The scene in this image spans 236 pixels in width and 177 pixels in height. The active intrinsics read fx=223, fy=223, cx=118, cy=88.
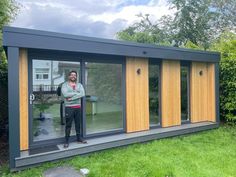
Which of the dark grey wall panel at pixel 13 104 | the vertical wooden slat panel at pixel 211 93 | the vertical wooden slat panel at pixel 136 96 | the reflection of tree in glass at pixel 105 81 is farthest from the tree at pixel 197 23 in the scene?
the dark grey wall panel at pixel 13 104

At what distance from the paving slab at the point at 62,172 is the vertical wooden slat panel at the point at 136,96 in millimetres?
2079

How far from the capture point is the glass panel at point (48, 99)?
446 cm

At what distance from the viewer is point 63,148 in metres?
4.38

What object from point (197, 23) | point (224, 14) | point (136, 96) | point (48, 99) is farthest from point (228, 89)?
point (224, 14)

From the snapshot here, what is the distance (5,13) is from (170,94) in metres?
5.32

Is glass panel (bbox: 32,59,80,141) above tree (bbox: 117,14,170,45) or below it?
below

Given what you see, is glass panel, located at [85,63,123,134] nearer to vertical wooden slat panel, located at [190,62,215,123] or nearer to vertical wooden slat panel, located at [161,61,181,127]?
vertical wooden slat panel, located at [161,61,181,127]

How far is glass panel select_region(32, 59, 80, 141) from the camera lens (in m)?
4.46

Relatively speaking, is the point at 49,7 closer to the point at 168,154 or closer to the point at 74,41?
the point at 74,41

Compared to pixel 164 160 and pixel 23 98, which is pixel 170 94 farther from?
pixel 23 98

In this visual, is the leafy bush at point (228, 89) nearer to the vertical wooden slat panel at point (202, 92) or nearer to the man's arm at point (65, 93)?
the vertical wooden slat panel at point (202, 92)

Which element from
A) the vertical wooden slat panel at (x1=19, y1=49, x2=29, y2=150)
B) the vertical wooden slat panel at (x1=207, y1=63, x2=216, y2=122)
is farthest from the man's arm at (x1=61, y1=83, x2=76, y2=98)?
the vertical wooden slat panel at (x1=207, y1=63, x2=216, y2=122)

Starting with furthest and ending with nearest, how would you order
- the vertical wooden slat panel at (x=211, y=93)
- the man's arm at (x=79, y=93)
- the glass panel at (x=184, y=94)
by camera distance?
the vertical wooden slat panel at (x=211, y=93)
the glass panel at (x=184, y=94)
the man's arm at (x=79, y=93)

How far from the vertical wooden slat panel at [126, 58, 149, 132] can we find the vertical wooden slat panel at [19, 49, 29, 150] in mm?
2372
